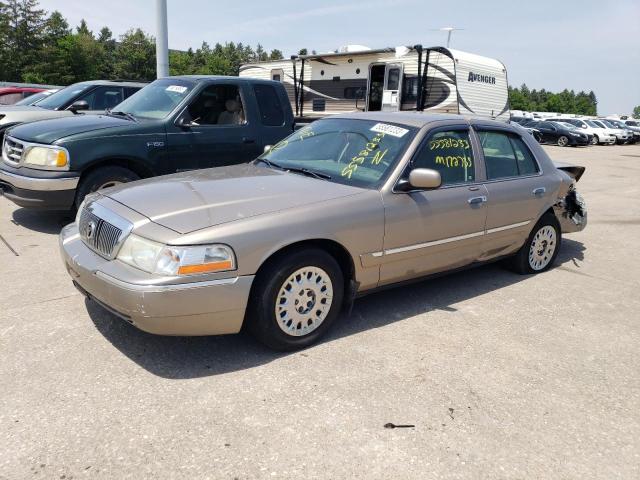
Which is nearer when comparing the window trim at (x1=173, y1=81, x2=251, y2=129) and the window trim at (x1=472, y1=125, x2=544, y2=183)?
the window trim at (x1=472, y1=125, x2=544, y2=183)

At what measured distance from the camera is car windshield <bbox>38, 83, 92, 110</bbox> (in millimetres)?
→ 8914

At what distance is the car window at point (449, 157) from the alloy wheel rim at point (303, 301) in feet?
4.06

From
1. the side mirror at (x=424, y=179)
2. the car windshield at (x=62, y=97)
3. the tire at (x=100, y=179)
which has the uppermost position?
the car windshield at (x=62, y=97)

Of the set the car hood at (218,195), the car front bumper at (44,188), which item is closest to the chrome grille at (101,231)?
the car hood at (218,195)

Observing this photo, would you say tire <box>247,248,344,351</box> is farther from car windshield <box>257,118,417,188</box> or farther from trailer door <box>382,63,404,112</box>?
trailer door <box>382,63,404,112</box>

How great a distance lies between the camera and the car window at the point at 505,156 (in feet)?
16.0

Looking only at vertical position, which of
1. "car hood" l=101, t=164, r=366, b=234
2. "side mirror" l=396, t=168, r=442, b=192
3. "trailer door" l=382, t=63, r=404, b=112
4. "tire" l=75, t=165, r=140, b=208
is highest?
"trailer door" l=382, t=63, r=404, b=112

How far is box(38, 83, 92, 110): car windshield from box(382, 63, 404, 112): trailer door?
304 inches

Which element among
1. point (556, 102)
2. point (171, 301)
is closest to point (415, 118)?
point (171, 301)

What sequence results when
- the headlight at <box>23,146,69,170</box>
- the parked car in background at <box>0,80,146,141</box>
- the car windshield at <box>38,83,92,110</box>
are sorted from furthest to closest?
the car windshield at <box>38,83,92,110</box> → the parked car in background at <box>0,80,146,141</box> → the headlight at <box>23,146,69,170</box>

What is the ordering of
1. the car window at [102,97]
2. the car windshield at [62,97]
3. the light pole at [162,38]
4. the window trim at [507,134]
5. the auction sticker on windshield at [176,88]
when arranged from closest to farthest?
1. the window trim at [507,134]
2. the auction sticker on windshield at [176,88]
3. the car windshield at [62,97]
4. the car window at [102,97]
5. the light pole at [162,38]

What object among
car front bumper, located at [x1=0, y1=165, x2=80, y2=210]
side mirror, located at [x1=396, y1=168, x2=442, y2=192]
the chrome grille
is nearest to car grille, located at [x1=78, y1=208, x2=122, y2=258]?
the chrome grille

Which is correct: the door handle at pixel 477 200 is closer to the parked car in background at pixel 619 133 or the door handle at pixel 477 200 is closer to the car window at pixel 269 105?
the car window at pixel 269 105

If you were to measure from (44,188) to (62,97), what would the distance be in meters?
4.06
